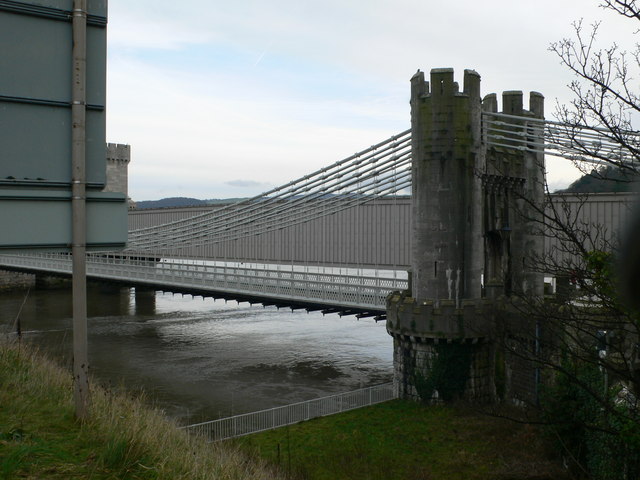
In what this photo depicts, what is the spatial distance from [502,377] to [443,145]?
8259 millimetres

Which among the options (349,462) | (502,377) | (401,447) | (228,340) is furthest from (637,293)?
(228,340)

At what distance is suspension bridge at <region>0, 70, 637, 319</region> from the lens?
2577 cm

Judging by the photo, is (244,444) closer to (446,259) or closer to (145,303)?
(446,259)

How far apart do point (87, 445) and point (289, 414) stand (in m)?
13.3

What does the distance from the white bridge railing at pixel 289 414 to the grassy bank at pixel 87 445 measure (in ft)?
31.0

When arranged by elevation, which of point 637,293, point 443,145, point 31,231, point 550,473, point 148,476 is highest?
point 443,145

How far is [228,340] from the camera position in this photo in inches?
1405

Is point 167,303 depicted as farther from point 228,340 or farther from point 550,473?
point 550,473

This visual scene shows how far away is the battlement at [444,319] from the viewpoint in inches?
788

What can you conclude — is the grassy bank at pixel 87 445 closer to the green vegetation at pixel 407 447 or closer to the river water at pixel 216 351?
the river water at pixel 216 351

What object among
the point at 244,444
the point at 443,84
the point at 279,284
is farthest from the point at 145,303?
the point at 244,444

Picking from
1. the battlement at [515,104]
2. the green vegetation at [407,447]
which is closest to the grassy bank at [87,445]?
the green vegetation at [407,447]

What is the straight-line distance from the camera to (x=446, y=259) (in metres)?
20.3

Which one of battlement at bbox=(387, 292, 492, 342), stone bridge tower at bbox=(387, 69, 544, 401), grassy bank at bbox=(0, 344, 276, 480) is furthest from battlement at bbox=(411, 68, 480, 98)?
grassy bank at bbox=(0, 344, 276, 480)
